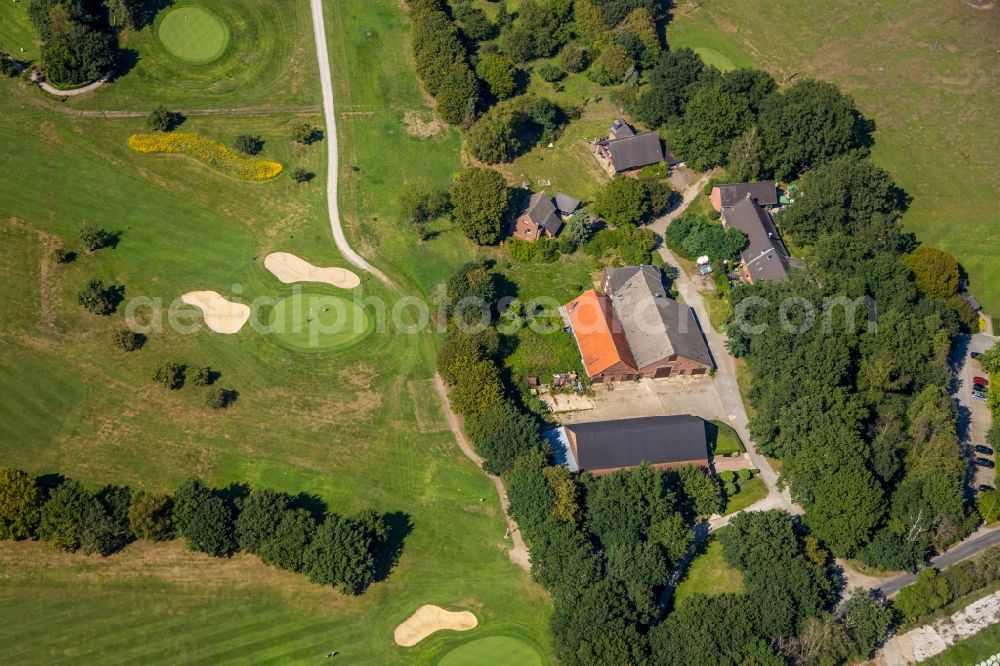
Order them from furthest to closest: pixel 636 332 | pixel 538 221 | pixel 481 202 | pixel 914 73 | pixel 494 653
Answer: pixel 914 73 → pixel 538 221 → pixel 481 202 → pixel 636 332 → pixel 494 653

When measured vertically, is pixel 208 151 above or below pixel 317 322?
above

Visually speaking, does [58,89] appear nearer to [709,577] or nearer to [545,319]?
[545,319]

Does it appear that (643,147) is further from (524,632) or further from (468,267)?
(524,632)

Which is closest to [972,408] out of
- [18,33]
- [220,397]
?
[220,397]

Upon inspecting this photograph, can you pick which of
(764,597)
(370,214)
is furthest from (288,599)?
(370,214)

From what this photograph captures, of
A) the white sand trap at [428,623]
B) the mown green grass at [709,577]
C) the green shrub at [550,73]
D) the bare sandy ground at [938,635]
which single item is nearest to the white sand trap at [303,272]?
the white sand trap at [428,623]

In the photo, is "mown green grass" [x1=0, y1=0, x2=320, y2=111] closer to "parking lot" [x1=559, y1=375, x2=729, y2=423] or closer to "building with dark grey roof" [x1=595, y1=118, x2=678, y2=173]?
"building with dark grey roof" [x1=595, y1=118, x2=678, y2=173]
